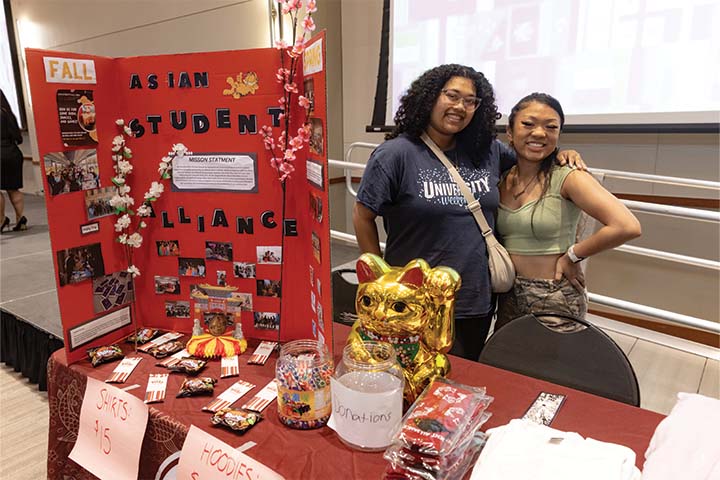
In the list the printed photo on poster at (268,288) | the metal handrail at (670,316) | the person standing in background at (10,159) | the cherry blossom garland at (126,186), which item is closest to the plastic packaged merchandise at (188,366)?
the printed photo on poster at (268,288)

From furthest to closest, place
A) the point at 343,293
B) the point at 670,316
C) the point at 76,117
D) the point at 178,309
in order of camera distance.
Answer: the point at 670,316, the point at 343,293, the point at 178,309, the point at 76,117

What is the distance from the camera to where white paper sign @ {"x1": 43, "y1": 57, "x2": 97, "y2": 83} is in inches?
41.4

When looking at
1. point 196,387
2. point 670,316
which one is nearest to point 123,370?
point 196,387

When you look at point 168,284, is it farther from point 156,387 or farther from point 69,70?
point 69,70

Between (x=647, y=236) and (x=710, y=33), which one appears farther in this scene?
(x=647, y=236)

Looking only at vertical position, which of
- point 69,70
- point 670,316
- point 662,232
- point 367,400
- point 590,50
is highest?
point 590,50

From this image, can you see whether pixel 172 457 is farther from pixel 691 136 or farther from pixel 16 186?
pixel 16 186

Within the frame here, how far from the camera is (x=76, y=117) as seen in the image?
111 centimetres

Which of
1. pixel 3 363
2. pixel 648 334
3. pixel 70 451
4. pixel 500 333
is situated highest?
pixel 500 333

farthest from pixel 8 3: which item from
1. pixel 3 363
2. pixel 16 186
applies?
pixel 3 363

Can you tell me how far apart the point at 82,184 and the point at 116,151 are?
0.12 m

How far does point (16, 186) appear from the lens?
16.0 feet

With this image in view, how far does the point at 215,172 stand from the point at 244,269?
0.84 feet

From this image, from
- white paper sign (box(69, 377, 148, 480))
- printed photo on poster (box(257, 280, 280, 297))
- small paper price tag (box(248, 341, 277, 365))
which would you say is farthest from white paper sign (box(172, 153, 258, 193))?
white paper sign (box(69, 377, 148, 480))
